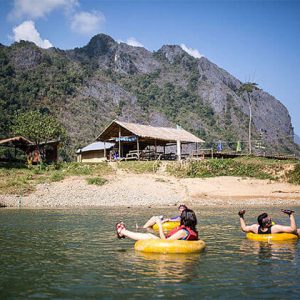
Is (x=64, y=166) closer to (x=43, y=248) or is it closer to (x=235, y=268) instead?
(x=43, y=248)

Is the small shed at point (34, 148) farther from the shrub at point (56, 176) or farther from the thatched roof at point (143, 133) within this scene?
the shrub at point (56, 176)

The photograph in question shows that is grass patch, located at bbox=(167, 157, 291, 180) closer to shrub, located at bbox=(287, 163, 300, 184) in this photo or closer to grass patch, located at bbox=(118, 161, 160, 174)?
shrub, located at bbox=(287, 163, 300, 184)

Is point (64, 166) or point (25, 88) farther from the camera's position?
point (25, 88)

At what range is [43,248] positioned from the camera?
1117 centimetres

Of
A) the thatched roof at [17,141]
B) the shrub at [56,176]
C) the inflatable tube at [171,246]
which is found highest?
the thatched roof at [17,141]

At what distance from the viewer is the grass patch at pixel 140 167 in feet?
114

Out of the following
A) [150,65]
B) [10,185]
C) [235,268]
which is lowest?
[235,268]

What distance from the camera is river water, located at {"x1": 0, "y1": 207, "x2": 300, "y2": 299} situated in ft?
22.2

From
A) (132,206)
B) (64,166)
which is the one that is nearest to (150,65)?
(64,166)

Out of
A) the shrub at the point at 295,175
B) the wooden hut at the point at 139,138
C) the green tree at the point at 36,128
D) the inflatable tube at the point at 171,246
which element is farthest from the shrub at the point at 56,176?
the inflatable tube at the point at 171,246

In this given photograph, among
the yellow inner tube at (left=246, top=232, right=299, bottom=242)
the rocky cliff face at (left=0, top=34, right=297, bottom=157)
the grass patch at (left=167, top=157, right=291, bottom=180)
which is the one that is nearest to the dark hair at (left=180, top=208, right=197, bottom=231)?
the yellow inner tube at (left=246, top=232, right=299, bottom=242)

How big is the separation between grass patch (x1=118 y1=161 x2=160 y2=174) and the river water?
20.4 metres

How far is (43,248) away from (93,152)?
38951 millimetres

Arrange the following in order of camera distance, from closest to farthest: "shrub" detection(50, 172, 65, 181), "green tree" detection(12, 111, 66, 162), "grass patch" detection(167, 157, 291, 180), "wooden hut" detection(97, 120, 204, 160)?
"shrub" detection(50, 172, 65, 181) → "grass patch" detection(167, 157, 291, 180) → "green tree" detection(12, 111, 66, 162) → "wooden hut" detection(97, 120, 204, 160)
